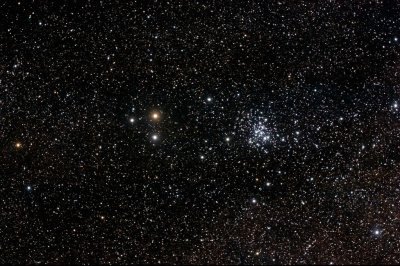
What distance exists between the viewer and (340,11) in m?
0.71

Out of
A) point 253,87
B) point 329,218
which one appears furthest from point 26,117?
point 329,218

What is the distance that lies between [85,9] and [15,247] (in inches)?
17.5

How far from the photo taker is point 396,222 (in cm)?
70

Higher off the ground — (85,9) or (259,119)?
(85,9)

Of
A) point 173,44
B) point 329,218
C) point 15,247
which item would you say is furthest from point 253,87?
point 15,247

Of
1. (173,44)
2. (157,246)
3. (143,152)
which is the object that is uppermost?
(173,44)

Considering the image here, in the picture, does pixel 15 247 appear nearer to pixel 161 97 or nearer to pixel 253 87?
pixel 161 97

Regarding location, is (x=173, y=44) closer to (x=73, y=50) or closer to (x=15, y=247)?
(x=73, y=50)

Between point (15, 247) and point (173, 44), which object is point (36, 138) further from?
point (173, 44)

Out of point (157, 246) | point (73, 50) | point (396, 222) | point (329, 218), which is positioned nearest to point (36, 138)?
point (73, 50)

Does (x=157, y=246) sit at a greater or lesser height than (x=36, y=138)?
lesser

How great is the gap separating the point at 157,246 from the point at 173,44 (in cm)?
36

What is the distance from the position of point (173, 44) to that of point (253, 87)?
16cm

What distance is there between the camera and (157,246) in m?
0.67
